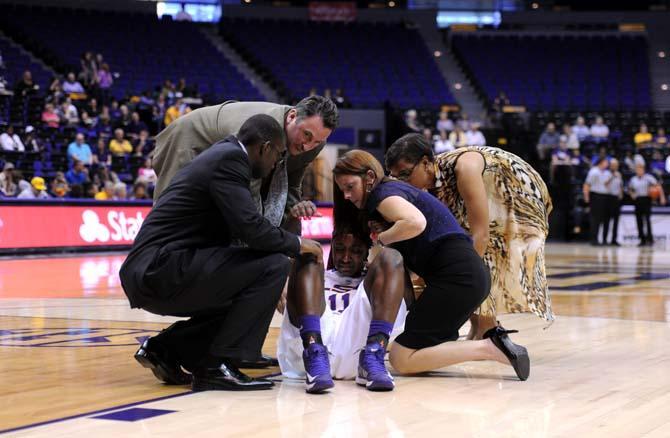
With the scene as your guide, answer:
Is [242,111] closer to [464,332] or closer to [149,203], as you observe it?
[464,332]

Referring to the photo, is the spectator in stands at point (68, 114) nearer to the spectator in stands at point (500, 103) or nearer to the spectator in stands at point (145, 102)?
the spectator in stands at point (145, 102)

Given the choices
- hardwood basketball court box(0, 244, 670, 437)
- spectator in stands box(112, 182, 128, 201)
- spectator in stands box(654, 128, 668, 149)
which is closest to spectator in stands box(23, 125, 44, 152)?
spectator in stands box(112, 182, 128, 201)

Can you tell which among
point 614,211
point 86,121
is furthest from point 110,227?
point 614,211

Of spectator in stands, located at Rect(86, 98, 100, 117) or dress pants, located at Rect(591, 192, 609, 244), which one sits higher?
spectator in stands, located at Rect(86, 98, 100, 117)

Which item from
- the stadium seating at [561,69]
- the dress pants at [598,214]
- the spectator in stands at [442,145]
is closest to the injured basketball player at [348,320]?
the dress pants at [598,214]

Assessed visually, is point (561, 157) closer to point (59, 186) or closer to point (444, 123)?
point (444, 123)

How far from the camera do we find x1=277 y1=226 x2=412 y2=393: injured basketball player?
4.46m

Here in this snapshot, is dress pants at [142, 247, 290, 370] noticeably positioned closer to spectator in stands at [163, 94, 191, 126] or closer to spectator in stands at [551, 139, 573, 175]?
spectator in stands at [163, 94, 191, 126]

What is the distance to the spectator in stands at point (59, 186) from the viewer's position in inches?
614

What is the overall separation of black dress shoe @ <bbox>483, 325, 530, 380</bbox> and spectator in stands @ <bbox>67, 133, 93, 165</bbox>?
13.2 metres

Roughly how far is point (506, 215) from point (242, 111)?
4.91ft

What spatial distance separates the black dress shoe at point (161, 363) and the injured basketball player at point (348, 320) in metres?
0.52

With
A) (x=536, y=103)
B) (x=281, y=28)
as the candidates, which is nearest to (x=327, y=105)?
(x=536, y=103)

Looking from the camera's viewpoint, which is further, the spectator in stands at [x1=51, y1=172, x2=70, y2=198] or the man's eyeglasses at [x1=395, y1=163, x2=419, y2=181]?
the spectator in stands at [x1=51, y1=172, x2=70, y2=198]
